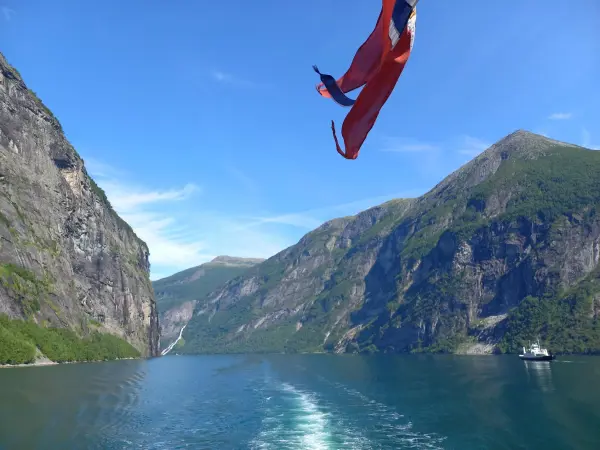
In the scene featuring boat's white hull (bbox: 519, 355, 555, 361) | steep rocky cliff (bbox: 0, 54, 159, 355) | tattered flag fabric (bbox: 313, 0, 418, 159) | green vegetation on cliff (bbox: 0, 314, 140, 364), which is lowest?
boat's white hull (bbox: 519, 355, 555, 361)

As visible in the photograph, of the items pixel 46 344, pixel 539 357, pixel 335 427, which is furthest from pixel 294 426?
pixel 539 357

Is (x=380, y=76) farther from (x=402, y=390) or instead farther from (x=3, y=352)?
(x=3, y=352)

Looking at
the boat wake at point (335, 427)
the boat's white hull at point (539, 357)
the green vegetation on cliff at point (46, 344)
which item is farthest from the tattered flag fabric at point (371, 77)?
the boat's white hull at point (539, 357)

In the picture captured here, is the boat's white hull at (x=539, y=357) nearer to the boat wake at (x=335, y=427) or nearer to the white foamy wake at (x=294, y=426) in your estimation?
the boat wake at (x=335, y=427)

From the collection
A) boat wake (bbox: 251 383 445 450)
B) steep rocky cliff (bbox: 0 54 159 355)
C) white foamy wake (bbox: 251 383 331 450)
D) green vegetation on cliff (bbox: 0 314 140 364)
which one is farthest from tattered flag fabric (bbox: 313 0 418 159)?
steep rocky cliff (bbox: 0 54 159 355)

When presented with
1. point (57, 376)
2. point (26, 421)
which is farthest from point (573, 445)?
point (57, 376)

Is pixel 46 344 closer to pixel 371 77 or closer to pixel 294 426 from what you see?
pixel 294 426

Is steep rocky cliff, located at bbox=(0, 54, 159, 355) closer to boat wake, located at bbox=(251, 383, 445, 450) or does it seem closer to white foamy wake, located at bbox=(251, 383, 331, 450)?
white foamy wake, located at bbox=(251, 383, 331, 450)

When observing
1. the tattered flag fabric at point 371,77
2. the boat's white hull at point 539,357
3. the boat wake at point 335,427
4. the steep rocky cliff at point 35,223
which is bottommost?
the boat wake at point 335,427
